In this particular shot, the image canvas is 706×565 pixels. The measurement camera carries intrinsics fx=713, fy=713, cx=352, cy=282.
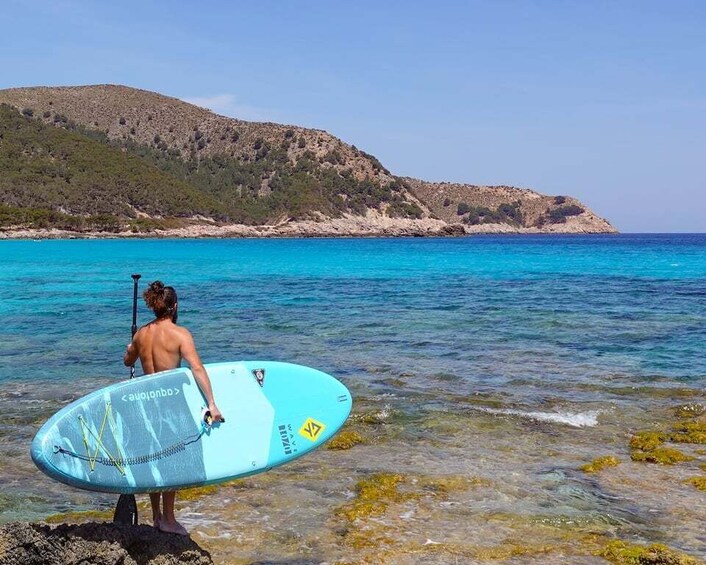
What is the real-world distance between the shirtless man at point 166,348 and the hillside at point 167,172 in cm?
13141

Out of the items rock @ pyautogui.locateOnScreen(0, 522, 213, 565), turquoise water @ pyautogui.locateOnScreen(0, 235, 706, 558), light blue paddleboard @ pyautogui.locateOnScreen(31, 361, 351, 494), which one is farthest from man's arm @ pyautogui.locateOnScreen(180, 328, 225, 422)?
turquoise water @ pyautogui.locateOnScreen(0, 235, 706, 558)

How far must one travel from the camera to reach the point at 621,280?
46.3 meters

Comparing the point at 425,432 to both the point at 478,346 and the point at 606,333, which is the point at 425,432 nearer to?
the point at 478,346

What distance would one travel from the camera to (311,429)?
266 inches

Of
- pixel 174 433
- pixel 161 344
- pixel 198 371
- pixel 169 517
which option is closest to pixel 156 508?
pixel 169 517

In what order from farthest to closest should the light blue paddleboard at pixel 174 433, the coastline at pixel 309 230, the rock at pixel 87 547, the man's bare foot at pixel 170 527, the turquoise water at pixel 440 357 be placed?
the coastline at pixel 309 230 < the turquoise water at pixel 440 357 < the man's bare foot at pixel 170 527 < the light blue paddleboard at pixel 174 433 < the rock at pixel 87 547

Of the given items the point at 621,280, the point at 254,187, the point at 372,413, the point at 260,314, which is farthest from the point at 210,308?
the point at 254,187

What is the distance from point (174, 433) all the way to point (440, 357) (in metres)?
11.7

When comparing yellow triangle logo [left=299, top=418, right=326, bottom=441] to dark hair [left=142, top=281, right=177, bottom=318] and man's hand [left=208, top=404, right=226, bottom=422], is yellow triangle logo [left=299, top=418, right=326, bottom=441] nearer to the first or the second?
man's hand [left=208, top=404, right=226, bottom=422]

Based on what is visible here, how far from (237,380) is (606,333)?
57.1 feet

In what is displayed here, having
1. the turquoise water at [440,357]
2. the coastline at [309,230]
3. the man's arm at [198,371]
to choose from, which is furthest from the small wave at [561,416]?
the coastline at [309,230]

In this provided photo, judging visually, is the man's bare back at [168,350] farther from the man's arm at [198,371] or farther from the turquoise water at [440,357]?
the turquoise water at [440,357]

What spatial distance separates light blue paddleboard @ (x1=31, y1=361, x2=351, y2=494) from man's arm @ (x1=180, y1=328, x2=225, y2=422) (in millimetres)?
132

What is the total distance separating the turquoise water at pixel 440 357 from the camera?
921cm
